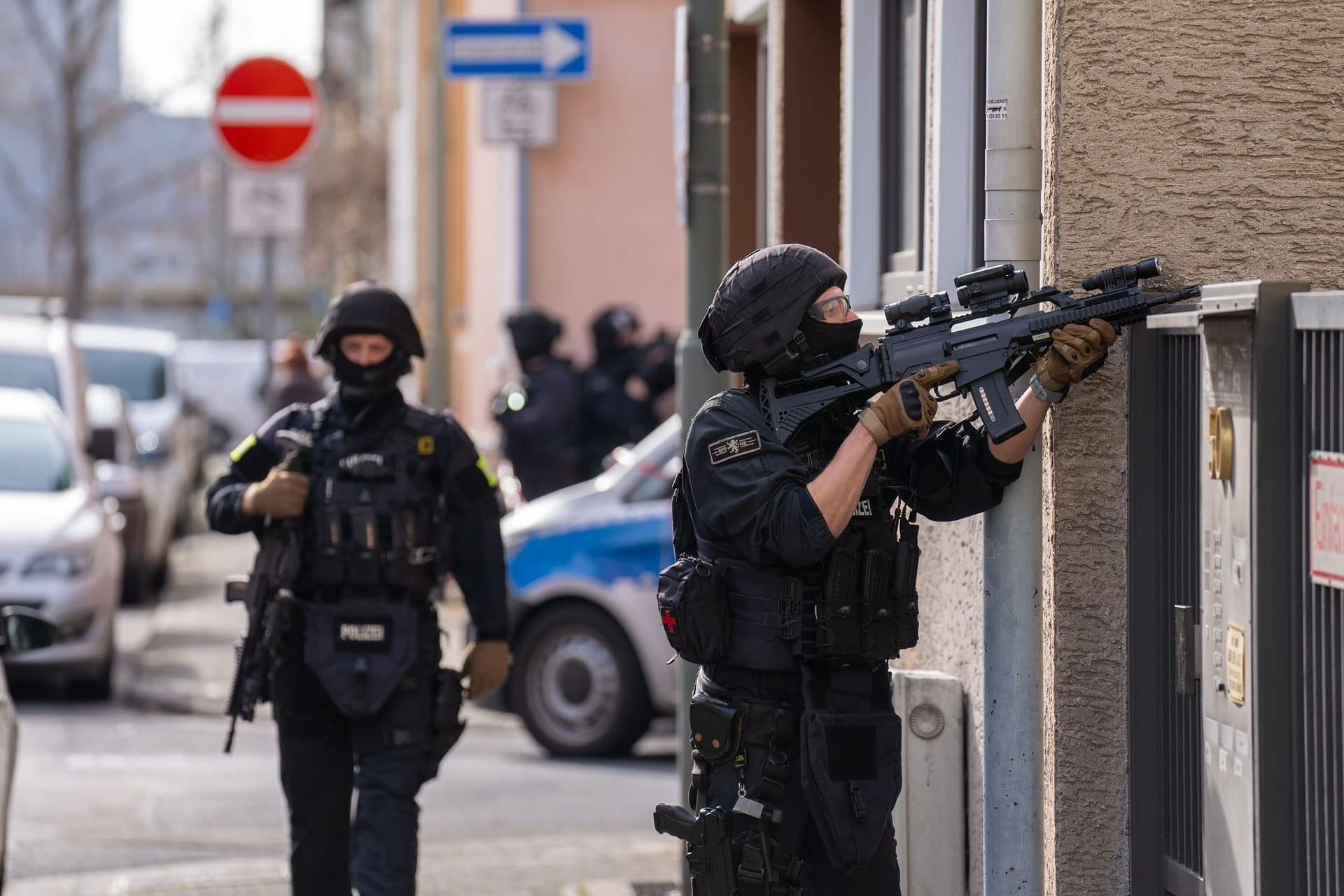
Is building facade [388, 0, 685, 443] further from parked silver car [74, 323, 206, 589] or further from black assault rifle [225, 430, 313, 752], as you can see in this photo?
black assault rifle [225, 430, 313, 752]

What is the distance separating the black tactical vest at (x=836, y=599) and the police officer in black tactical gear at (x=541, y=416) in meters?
7.58

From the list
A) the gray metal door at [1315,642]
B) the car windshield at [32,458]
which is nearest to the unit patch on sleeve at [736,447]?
the gray metal door at [1315,642]

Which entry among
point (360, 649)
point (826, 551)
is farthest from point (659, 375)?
point (826, 551)

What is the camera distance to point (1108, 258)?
3.97 meters

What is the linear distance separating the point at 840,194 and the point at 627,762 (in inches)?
121

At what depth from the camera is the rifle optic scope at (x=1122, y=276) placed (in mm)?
3621

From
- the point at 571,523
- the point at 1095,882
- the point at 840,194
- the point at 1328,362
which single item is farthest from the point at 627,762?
the point at 1328,362

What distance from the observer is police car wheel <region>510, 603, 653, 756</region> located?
8727 millimetres

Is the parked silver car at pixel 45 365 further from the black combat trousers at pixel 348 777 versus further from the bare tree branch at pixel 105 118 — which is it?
the bare tree branch at pixel 105 118

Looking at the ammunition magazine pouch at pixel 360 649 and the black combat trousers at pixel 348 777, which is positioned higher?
the ammunition magazine pouch at pixel 360 649

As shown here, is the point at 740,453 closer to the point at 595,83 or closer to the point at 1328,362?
the point at 1328,362

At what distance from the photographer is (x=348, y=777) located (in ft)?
16.8

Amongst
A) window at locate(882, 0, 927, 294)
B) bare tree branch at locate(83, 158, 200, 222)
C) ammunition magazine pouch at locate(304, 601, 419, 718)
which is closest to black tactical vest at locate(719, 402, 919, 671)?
ammunition magazine pouch at locate(304, 601, 419, 718)

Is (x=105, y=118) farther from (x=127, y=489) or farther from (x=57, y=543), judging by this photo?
(x=57, y=543)
